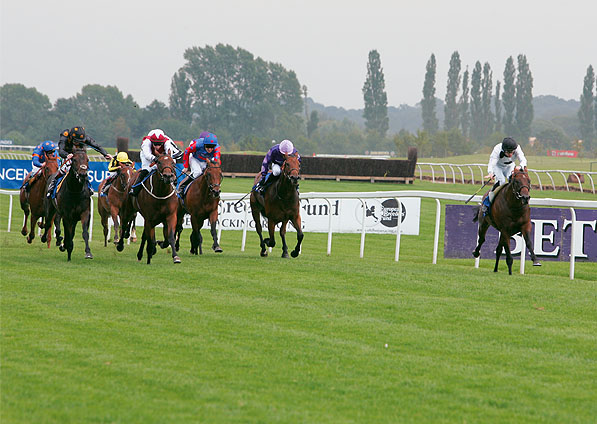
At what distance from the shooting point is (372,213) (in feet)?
55.5

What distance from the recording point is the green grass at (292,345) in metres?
4.78

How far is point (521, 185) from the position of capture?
11.0m

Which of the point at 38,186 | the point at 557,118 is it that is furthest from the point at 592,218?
the point at 557,118

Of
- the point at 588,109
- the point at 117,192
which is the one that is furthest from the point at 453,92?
the point at 117,192

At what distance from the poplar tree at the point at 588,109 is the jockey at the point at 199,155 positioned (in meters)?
92.9

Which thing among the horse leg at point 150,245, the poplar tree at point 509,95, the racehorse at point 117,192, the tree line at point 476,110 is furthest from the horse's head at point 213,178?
the poplar tree at point 509,95

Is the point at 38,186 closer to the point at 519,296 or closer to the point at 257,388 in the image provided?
the point at 519,296

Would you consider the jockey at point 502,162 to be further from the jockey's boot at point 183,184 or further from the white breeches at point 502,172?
the jockey's boot at point 183,184

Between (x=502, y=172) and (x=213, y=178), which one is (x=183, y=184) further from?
(x=502, y=172)

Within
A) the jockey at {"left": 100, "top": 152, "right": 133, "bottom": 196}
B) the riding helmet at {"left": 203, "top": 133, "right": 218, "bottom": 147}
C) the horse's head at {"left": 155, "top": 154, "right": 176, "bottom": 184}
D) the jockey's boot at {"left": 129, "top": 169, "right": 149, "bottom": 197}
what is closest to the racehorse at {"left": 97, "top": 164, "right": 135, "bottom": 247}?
the jockey at {"left": 100, "top": 152, "right": 133, "bottom": 196}

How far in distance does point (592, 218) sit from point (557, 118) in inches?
7022

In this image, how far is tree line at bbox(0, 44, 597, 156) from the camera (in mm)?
104125

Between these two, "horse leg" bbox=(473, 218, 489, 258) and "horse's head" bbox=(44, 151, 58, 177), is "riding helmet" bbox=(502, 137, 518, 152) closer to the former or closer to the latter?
"horse leg" bbox=(473, 218, 489, 258)

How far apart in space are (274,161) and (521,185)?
13.0ft
